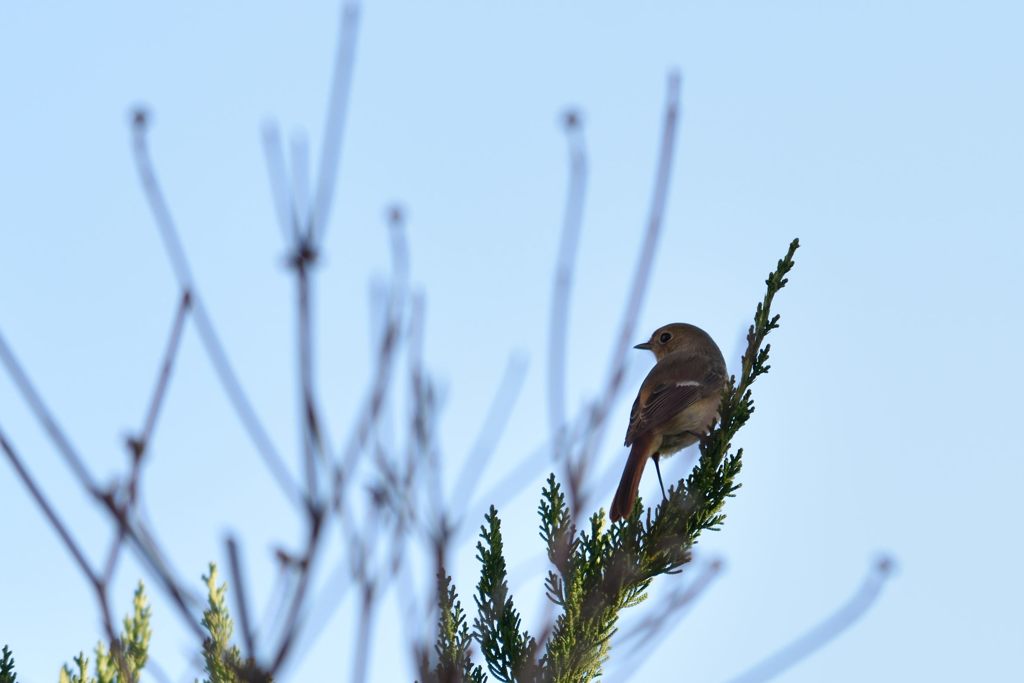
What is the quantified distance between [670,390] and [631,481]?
A: 1269mm

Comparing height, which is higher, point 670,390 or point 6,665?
point 670,390

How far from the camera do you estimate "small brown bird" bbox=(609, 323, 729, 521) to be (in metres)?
5.96

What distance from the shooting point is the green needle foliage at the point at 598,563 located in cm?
328

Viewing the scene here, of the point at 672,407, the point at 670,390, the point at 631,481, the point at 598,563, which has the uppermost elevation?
the point at 670,390

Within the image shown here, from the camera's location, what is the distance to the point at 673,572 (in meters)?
3.75

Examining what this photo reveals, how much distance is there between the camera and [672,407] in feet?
20.1

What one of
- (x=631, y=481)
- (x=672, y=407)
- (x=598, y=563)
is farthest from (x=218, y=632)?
(x=672, y=407)

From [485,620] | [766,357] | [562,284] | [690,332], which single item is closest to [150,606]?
[485,620]

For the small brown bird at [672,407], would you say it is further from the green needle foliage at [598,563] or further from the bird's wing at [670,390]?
the green needle foliage at [598,563]

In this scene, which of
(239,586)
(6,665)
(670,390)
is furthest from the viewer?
(670,390)

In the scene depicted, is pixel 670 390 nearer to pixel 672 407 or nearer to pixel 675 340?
pixel 672 407

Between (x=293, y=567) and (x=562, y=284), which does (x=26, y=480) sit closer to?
(x=293, y=567)

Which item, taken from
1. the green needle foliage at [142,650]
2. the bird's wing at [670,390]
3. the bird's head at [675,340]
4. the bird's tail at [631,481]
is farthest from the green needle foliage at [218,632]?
the bird's head at [675,340]

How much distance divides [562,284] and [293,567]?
3.10 feet
